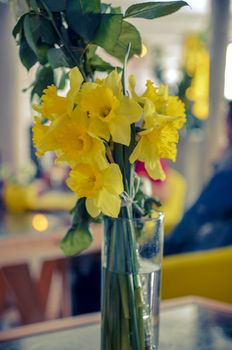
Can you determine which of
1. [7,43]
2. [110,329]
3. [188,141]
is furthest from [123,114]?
[188,141]

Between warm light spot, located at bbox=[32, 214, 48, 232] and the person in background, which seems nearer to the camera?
the person in background

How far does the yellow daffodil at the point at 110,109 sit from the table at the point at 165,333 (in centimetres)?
55

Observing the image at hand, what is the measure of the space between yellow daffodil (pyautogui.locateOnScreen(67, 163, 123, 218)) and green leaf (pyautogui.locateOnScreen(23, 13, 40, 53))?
0.23 meters

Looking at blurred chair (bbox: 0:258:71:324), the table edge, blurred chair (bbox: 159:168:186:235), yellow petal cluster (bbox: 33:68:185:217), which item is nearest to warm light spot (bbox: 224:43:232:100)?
blurred chair (bbox: 159:168:186:235)

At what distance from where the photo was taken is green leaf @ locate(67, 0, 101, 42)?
3.00ft

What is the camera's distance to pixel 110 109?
0.83m

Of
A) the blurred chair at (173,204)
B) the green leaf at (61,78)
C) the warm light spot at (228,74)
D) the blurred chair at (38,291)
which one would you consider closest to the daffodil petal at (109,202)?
the green leaf at (61,78)

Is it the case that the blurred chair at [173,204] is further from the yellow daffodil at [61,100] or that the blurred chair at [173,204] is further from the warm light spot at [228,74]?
the yellow daffodil at [61,100]

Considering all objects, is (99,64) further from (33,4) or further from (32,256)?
(32,256)

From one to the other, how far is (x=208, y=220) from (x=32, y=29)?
1663 mm

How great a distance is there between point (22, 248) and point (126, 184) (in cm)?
164

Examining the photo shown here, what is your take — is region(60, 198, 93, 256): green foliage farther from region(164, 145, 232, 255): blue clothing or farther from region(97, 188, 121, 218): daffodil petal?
region(164, 145, 232, 255): blue clothing

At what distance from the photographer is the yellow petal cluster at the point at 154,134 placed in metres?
0.85

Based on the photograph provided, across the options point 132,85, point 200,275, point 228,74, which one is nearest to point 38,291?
point 200,275
